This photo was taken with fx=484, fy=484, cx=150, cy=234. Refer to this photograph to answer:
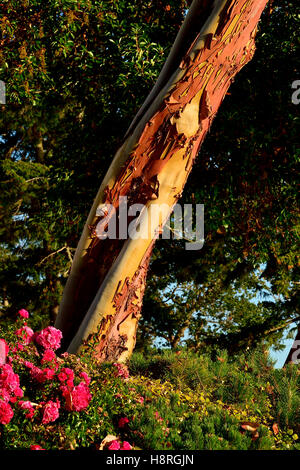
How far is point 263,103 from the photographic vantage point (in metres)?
8.22

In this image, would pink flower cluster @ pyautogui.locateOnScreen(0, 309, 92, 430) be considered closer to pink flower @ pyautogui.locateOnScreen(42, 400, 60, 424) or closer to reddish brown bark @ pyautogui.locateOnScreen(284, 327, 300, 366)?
pink flower @ pyautogui.locateOnScreen(42, 400, 60, 424)

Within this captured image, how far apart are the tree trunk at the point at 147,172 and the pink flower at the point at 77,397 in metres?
1.60

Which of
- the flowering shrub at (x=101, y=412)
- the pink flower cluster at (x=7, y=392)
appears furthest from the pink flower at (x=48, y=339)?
the pink flower cluster at (x=7, y=392)

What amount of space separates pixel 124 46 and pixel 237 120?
2297mm

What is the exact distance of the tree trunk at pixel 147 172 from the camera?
548cm

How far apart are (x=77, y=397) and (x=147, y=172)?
9.58 ft

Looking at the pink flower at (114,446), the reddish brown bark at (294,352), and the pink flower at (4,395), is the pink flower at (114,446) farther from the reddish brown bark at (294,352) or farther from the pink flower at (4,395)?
the reddish brown bark at (294,352)

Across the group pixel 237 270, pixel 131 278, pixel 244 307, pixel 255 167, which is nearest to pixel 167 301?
pixel 244 307

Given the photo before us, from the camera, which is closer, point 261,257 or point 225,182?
point 225,182

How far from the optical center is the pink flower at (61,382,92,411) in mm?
3676

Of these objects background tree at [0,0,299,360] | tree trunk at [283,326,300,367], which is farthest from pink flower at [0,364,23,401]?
tree trunk at [283,326,300,367]

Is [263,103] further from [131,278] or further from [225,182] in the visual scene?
[131,278]

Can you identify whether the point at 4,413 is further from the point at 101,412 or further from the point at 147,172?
the point at 147,172

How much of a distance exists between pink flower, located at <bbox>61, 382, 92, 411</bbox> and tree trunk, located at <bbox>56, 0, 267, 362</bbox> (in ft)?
5.25
